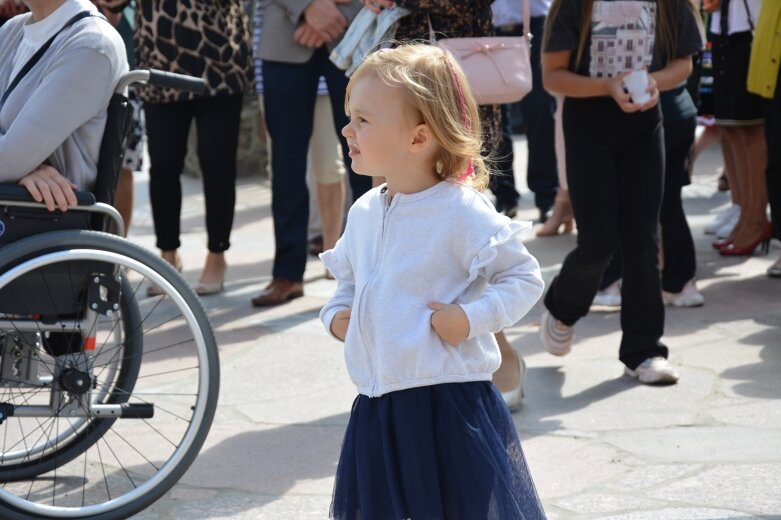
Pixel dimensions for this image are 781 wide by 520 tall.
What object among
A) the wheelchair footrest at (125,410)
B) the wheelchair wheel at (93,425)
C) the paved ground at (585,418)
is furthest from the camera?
the wheelchair wheel at (93,425)

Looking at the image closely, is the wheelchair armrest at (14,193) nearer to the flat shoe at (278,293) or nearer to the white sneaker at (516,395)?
the white sneaker at (516,395)

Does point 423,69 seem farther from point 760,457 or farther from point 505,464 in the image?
point 760,457

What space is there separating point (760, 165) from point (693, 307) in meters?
1.20

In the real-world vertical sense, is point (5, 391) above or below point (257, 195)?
above

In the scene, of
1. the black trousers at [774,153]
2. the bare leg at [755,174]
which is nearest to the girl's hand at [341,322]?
the black trousers at [774,153]

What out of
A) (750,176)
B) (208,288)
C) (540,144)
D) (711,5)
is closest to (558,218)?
(540,144)

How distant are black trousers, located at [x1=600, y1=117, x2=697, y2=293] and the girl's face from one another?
3.07 meters

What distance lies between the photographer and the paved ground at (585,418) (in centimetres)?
357

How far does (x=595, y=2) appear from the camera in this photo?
444 cm

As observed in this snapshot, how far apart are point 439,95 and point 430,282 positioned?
39 cm

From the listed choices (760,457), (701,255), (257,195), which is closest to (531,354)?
(760,457)

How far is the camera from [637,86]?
4.31 m

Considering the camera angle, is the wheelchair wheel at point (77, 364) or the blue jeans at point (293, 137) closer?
the wheelchair wheel at point (77, 364)

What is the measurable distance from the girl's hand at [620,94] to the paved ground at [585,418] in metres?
1.01
